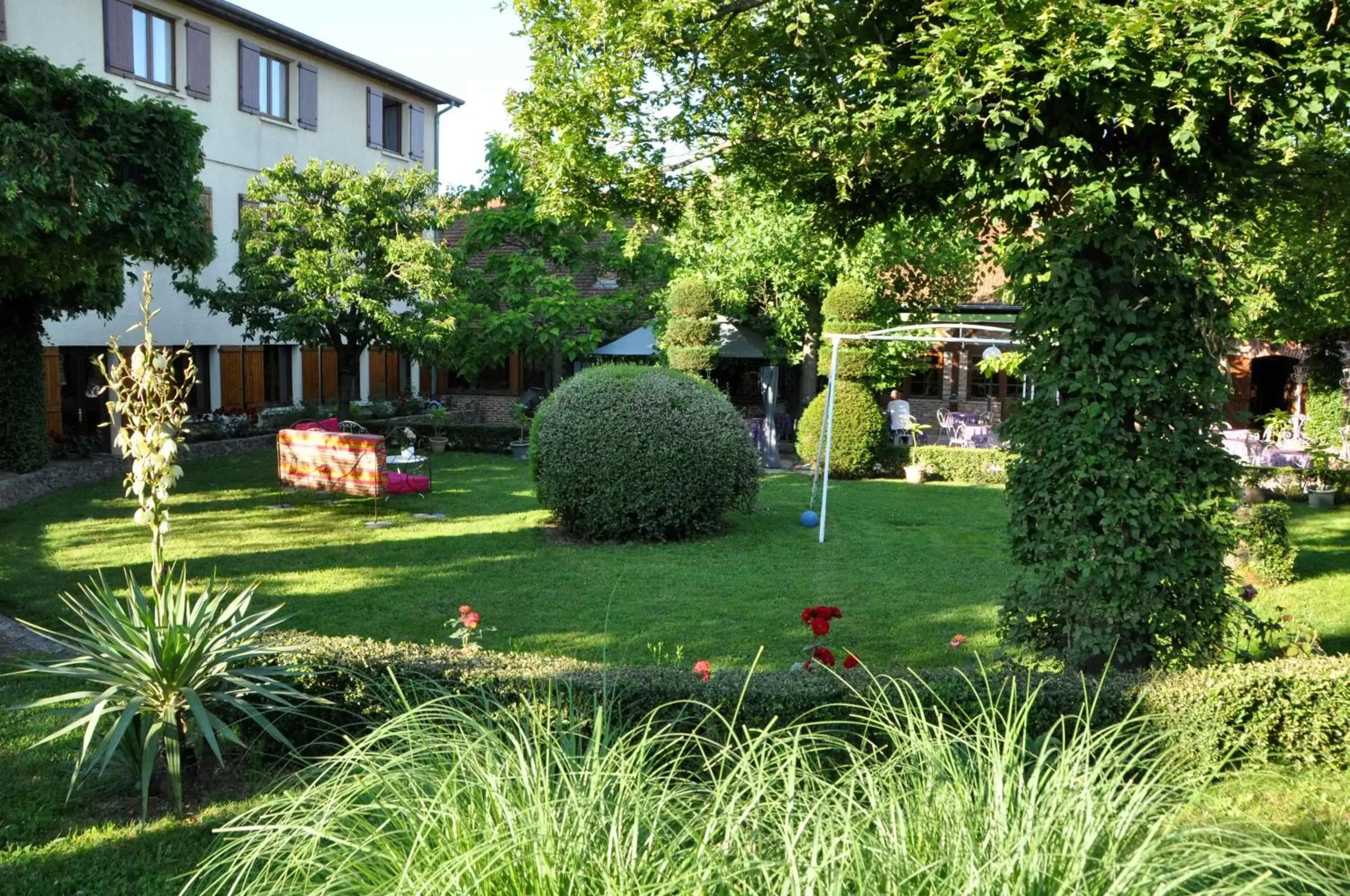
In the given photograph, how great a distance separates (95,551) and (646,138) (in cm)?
793

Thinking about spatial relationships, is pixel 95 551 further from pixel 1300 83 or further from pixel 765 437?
pixel 765 437

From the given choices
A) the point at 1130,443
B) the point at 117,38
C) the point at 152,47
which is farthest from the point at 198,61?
the point at 1130,443

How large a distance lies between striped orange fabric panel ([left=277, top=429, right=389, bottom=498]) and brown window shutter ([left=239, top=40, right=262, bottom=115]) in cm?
1170

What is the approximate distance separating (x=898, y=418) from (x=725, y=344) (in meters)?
4.14

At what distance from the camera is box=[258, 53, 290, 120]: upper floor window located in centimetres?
2488

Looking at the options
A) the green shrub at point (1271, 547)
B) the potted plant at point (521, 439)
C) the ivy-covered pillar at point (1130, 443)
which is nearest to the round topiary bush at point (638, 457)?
the green shrub at point (1271, 547)

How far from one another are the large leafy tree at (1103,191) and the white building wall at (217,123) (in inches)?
654

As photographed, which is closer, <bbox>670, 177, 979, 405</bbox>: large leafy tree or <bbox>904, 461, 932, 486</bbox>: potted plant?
<bbox>904, 461, 932, 486</bbox>: potted plant

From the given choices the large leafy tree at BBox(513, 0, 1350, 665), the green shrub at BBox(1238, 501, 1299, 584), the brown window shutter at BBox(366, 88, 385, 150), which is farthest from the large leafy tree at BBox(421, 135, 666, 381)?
the large leafy tree at BBox(513, 0, 1350, 665)

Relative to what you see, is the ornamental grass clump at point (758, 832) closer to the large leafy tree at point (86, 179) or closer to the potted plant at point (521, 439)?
the large leafy tree at point (86, 179)

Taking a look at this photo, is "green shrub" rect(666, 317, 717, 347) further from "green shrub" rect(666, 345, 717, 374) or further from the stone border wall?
the stone border wall

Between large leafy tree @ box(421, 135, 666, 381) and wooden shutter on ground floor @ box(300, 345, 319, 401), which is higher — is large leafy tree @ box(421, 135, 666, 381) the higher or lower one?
the higher one

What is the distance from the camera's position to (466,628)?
282 inches

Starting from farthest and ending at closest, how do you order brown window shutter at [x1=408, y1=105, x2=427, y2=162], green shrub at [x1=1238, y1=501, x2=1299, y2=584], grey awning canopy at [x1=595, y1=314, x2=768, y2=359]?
1. brown window shutter at [x1=408, y1=105, x2=427, y2=162]
2. grey awning canopy at [x1=595, y1=314, x2=768, y2=359]
3. green shrub at [x1=1238, y1=501, x2=1299, y2=584]
